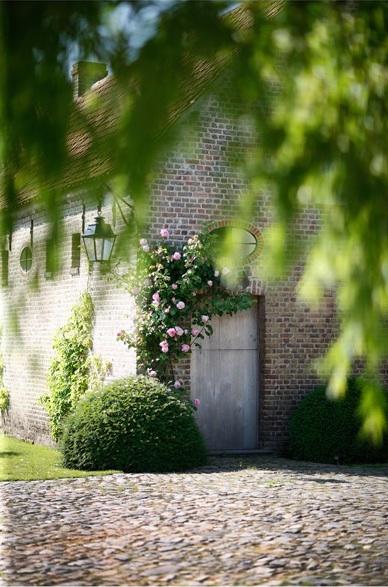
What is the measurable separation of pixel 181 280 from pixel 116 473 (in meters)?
2.88

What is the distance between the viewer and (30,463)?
12125mm

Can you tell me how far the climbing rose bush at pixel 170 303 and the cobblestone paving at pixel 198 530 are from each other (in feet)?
6.99

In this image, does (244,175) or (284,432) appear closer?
(244,175)

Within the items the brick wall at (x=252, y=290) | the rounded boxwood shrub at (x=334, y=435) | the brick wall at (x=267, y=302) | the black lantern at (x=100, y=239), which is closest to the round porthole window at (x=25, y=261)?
the black lantern at (x=100, y=239)

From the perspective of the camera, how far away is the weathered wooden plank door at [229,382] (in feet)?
42.7

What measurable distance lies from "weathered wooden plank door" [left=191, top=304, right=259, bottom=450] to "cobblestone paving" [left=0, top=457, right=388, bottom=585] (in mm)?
2222

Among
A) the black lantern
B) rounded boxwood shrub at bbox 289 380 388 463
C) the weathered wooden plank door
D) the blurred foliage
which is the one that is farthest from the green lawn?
the blurred foliage

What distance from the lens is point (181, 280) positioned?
1246cm

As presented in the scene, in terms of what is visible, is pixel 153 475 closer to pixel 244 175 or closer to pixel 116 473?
pixel 116 473

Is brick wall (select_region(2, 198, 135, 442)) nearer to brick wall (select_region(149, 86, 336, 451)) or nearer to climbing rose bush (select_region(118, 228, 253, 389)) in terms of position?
climbing rose bush (select_region(118, 228, 253, 389))

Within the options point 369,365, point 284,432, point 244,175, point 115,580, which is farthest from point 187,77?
point 284,432

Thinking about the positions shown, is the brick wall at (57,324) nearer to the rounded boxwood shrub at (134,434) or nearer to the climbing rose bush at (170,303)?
the climbing rose bush at (170,303)

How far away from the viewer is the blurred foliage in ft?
9.20

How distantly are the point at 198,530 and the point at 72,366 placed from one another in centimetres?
686
